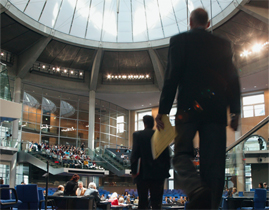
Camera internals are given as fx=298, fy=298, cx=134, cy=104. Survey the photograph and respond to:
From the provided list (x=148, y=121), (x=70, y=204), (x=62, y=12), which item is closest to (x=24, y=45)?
(x=62, y=12)

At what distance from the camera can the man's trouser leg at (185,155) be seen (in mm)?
1724

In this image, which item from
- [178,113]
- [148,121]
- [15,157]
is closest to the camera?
[178,113]

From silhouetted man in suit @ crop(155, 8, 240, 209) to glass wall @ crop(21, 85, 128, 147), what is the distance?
2796 cm

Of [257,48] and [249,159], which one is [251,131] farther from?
[257,48]

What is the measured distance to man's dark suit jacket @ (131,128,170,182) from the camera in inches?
114

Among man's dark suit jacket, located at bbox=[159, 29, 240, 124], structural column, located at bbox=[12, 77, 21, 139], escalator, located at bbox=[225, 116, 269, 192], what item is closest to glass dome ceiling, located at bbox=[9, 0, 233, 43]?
structural column, located at bbox=[12, 77, 21, 139]

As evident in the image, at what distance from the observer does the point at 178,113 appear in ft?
6.27

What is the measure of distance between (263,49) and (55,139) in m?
21.2

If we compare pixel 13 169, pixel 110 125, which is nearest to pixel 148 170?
pixel 13 169

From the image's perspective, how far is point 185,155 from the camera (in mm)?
1810

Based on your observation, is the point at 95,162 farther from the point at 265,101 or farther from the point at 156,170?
the point at 156,170

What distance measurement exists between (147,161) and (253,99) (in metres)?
30.5

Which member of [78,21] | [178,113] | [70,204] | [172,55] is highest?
[78,21]

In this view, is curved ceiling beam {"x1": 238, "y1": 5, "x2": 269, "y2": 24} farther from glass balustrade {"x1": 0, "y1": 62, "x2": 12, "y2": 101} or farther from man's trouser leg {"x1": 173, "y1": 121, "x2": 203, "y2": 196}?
man's trouser leg {"x1": 173, "y1": 121, "x2": 203, "y2": 196}
